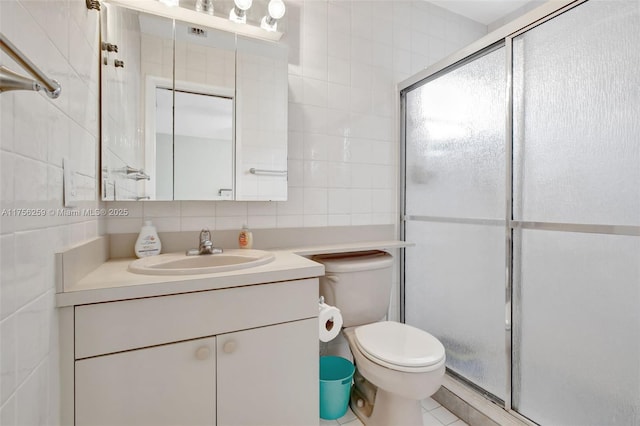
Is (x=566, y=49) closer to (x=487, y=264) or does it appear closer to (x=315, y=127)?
(x=487, y=264)

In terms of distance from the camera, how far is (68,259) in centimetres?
79

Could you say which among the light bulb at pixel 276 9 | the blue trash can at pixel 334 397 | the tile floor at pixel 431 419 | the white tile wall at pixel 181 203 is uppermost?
the light bulb at pixel 276 9

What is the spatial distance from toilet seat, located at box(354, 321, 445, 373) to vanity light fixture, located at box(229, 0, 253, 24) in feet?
5.27

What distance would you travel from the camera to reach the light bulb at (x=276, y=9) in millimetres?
1506

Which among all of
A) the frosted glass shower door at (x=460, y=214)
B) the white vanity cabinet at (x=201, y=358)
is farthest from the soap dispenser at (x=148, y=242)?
the frosted glass shower door at (x=460, y=214)

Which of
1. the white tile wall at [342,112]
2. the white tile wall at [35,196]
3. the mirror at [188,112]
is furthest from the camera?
the white tile wall at [342,112]

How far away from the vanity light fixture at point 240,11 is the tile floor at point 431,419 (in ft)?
6.50

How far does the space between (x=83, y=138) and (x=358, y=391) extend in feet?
5.30

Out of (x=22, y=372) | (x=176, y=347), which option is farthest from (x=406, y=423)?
(x=22, y=372)

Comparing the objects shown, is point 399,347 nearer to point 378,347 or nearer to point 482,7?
point 378,347

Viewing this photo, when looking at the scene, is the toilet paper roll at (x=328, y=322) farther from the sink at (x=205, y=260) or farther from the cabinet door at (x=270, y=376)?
the sink at (x=205, y=260)

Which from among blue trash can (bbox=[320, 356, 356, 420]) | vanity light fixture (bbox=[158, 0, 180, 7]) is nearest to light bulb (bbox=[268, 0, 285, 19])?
vanity light fixture (bbox=[158, 0, 180, 7])

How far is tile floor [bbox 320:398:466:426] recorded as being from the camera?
143 cm

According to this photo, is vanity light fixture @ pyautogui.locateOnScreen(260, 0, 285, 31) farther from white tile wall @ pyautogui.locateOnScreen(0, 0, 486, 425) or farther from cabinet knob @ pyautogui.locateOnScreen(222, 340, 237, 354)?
cabinet knob @ pyautogui.locateOnScreen(222, 340, 237, 354)
